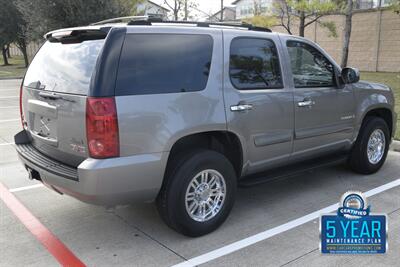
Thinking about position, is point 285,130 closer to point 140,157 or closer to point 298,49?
point 298,49

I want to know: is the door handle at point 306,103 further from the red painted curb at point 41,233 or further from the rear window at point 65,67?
the red painted curb at point 41,233

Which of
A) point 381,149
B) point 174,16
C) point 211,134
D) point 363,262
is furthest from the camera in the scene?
point 174,16

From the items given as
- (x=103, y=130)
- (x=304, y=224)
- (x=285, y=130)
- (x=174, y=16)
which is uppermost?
(x=174, y=16)

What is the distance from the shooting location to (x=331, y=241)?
3502mm

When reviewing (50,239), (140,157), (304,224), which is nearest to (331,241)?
(304,224)

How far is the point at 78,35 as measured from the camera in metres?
3.58

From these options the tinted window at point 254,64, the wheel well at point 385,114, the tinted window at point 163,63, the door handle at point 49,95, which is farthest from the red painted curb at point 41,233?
the wheel well at point 385,114

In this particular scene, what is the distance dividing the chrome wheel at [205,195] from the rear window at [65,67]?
1.29m

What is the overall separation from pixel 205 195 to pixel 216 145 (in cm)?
51

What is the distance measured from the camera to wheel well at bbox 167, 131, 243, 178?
368 centimetres

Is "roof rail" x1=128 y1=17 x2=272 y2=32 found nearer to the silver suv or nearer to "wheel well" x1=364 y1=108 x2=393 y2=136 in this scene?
the silver suv

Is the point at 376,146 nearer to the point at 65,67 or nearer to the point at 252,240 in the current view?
the point at 252,240

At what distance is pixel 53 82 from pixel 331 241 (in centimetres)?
282

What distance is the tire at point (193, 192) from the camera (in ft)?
11.5
